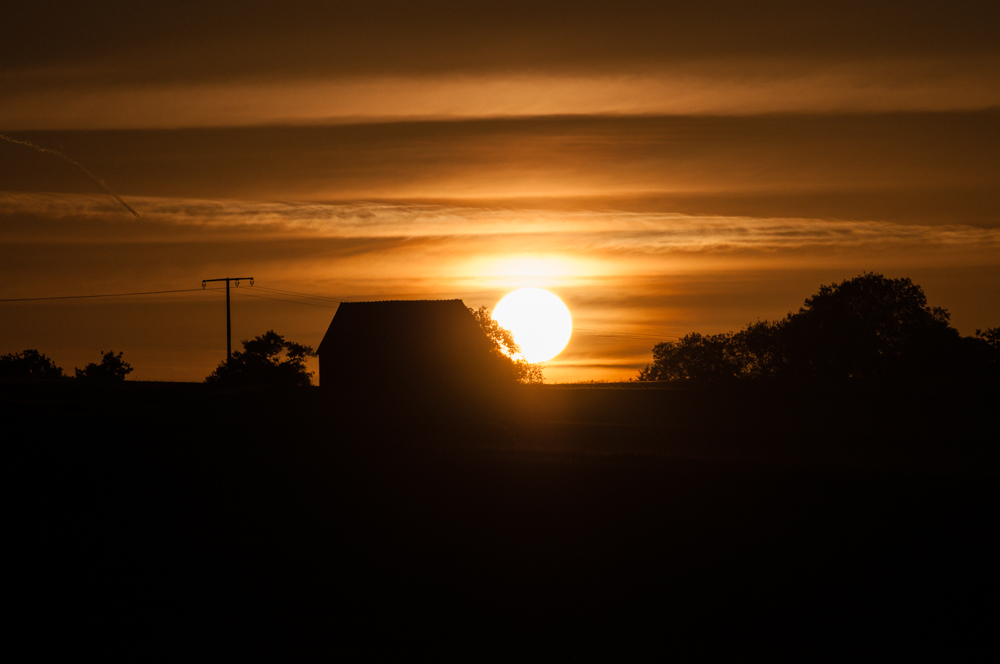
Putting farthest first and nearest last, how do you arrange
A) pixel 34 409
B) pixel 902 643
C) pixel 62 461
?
pixel 34 409, pixel 62 461, pixel 902 643

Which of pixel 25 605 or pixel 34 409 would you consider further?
pixel 34 409

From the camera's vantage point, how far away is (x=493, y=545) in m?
14.0

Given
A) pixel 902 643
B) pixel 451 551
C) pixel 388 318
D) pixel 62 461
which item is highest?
pixel 388 318

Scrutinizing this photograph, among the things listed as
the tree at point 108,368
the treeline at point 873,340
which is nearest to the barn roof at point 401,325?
the treeline at point 873,340

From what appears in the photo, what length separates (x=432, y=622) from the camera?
10906 mm

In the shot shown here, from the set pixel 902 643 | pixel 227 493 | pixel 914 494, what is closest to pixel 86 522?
pixel 227 493

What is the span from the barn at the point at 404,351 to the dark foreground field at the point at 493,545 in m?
39.7

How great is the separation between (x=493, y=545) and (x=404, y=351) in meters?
51.6

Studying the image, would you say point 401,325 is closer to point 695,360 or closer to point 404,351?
point 404,351

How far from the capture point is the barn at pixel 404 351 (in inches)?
2539

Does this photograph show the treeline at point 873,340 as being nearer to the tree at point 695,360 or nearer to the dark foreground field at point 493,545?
the tree at point 695,360

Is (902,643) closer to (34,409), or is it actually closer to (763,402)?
(763,402)

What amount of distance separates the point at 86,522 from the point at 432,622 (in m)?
7.65

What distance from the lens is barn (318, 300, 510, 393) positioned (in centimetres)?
6450
